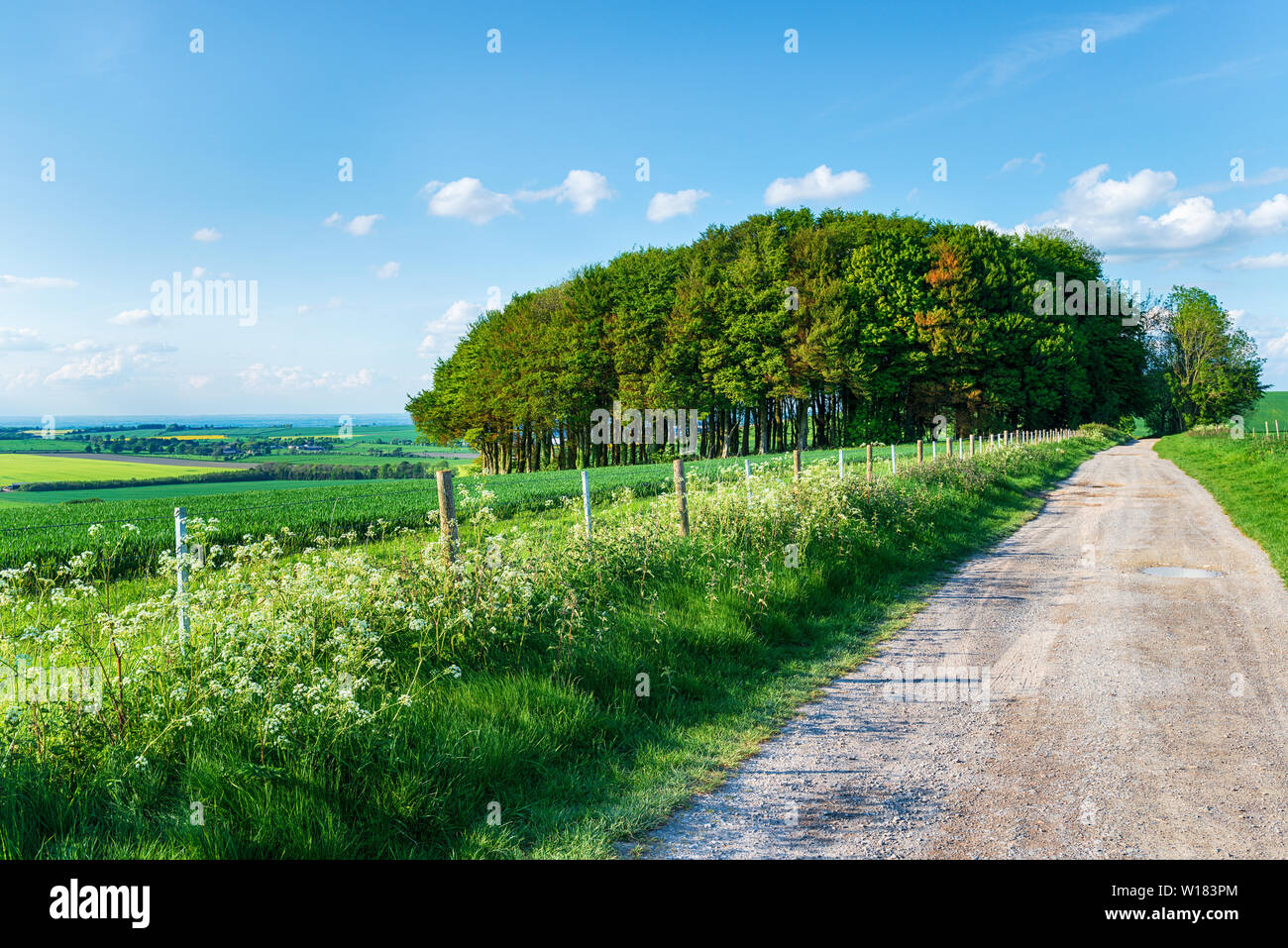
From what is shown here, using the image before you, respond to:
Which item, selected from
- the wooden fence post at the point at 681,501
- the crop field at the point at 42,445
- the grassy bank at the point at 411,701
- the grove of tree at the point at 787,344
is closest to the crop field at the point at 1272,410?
the grove of tree at the point at 787,344

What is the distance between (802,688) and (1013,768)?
2.00 metres

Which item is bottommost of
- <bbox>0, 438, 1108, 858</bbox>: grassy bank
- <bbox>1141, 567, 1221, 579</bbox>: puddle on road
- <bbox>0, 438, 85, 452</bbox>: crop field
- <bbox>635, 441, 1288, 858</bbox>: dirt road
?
<bbox>635, 441, 1288, 858</bbox>: dirt road

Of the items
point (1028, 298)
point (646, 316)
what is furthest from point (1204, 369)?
point (646, 316)

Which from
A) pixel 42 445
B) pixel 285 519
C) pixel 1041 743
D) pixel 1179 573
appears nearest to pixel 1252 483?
pixel 1179 573

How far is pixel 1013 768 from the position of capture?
479 cm

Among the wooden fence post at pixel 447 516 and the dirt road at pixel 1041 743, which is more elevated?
the wooden fence post at pixel 447 516

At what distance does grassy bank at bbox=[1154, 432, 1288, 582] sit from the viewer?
542 inches

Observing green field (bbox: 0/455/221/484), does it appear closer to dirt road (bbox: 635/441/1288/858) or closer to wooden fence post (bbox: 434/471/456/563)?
wooden fence post (bbox: 434/471/456/563)

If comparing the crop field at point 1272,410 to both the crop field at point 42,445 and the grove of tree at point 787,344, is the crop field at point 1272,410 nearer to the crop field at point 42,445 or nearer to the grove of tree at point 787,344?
the grove of tree at point 787,344

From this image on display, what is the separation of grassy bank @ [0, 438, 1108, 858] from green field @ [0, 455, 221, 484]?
74.6 feet

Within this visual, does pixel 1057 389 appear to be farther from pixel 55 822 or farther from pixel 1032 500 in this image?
pixel 55 822

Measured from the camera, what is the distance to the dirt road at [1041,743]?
13.0ft

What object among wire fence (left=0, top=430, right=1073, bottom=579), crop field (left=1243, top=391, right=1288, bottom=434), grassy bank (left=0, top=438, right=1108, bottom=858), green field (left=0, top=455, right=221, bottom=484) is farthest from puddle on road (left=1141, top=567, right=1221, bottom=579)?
Answer: crop field (left=1243, top=391, right=1288, bottom=434)

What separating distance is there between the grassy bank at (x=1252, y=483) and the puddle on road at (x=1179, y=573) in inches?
36.6
